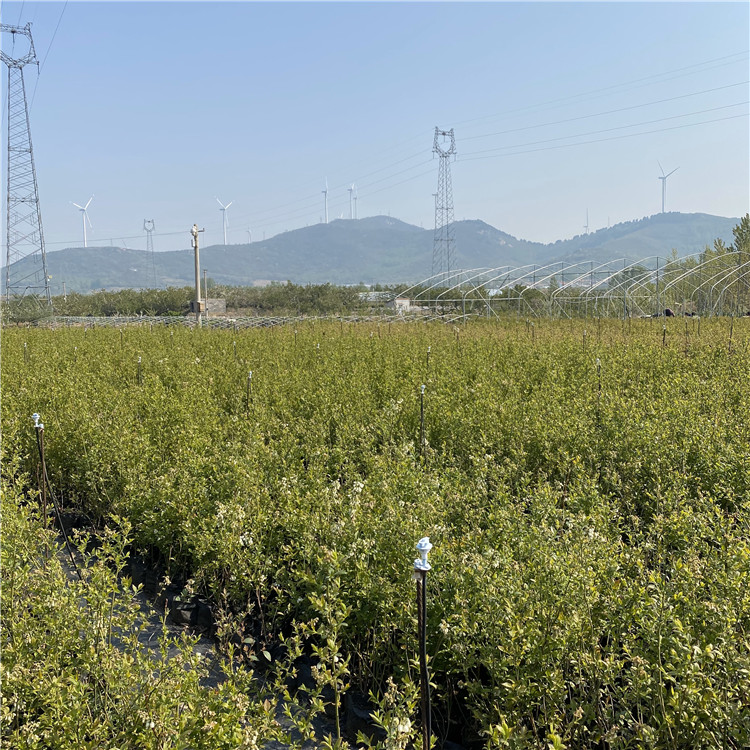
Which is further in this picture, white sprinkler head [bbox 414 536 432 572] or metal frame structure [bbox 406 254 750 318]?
metal frame structure [bbox 406 254 750 318]

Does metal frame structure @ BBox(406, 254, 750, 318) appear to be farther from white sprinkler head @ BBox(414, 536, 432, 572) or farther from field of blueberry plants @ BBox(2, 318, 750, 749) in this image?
white sprinkler head @ BBox(414, 536, 432, 572)

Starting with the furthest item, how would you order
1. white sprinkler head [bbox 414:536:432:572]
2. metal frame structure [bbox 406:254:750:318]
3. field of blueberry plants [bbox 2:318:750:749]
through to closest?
1. metal frame structure [bbox 406:254:750:318]
2. field of blueberry plants [bbox 2:318:750:749]
3. white sprinkler head [bbox 414:536:432:572]

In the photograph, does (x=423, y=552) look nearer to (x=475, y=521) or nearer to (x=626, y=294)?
(x=475, y=521)

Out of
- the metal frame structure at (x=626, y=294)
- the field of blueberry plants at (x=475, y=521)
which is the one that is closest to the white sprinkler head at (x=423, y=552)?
the field of blueberry plants at (x=475, y=521)

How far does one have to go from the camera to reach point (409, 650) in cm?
302

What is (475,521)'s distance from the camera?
4.12m

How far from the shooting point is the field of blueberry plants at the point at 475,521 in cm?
253

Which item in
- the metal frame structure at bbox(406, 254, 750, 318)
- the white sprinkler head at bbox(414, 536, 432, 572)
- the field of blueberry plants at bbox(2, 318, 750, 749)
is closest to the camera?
the white sprinkler head at bbox(414, 536, 432, 572)

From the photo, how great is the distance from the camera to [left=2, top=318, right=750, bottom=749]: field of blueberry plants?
2525 millimetres

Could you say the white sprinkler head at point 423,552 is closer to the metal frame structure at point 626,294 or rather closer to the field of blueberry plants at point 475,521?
the field of blueberry plants at point 475,521

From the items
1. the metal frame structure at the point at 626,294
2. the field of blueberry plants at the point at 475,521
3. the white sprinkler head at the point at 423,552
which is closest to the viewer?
the white sprinkler head at the point at 423,552

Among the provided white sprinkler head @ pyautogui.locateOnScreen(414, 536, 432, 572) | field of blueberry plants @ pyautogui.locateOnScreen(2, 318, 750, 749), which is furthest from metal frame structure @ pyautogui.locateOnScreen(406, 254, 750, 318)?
white sprinkler head @ pyautogui.locateOnScreen(414, 536, 432, 572)

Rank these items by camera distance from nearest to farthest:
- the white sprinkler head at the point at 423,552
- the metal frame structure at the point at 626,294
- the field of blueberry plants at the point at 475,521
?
the white sprinkler head at the point at 423,552 → the field of blueberry plants at the point at 475,521 → the metal frame structure at the point at 626,294

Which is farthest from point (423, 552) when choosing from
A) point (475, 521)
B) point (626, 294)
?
point (626, 294)
